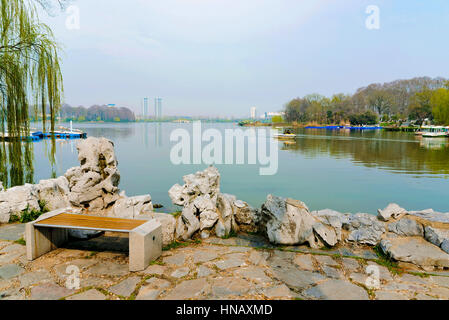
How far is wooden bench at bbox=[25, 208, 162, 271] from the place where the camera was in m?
3.59

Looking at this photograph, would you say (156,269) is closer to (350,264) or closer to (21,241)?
(21,241)

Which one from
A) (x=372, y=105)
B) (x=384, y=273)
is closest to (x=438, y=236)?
(x=384, y=273)

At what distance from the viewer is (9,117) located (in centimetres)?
730

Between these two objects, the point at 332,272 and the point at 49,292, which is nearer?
the point at 49,292

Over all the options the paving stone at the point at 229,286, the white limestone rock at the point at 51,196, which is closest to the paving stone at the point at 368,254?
the paving stone at the point at 229,286

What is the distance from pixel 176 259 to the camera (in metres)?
3.97

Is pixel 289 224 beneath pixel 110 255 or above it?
above

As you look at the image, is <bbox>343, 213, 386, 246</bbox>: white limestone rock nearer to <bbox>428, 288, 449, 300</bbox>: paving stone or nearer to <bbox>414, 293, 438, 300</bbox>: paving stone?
<bbox>428, 288, 449, 300</bbox>: paving stone

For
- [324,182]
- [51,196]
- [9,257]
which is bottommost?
[324,182]

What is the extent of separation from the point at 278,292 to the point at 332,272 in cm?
93

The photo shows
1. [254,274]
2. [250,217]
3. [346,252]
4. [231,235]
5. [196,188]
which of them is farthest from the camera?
[196,188]

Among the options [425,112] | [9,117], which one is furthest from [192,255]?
[425,112]

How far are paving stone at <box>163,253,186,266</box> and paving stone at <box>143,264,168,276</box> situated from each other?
7.2 inches

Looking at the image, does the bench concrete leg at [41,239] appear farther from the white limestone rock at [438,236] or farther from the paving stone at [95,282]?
the white limestone rock at [438,236]
